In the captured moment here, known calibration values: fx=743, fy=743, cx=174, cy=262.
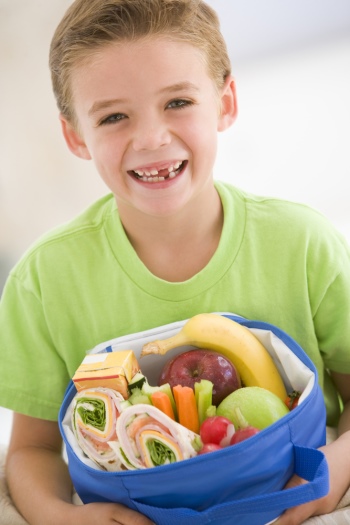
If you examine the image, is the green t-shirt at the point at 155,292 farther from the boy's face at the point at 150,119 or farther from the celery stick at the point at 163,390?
the celery stick at the point at 163,390

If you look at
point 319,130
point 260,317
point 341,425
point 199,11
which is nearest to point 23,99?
point 319,130

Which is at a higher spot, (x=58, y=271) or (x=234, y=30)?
(x=234, y=30)

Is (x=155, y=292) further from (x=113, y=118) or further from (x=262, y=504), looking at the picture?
(x=262, y=504)

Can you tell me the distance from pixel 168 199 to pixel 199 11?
0.28m

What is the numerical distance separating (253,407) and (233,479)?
0.10m

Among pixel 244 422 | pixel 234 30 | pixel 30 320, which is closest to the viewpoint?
pixel 244 422

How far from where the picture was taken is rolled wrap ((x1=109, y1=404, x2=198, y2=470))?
33.0 inches

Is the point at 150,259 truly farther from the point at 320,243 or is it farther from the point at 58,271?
the point at 320,243

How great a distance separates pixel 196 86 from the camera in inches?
41.3

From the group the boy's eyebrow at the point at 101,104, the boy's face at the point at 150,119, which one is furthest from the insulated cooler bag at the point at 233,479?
the boy's eyebrow at the point at 101,104

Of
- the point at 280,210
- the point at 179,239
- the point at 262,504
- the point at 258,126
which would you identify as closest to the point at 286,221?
the point at 280,210

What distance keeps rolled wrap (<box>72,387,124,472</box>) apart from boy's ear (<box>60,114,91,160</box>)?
1.38 ft

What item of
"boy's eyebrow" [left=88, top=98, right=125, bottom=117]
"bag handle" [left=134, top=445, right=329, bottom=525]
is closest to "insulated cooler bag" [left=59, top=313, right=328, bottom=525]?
"bag handle" [left=134, top=445, right=329, bottom=525]

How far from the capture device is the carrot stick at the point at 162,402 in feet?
2.91
